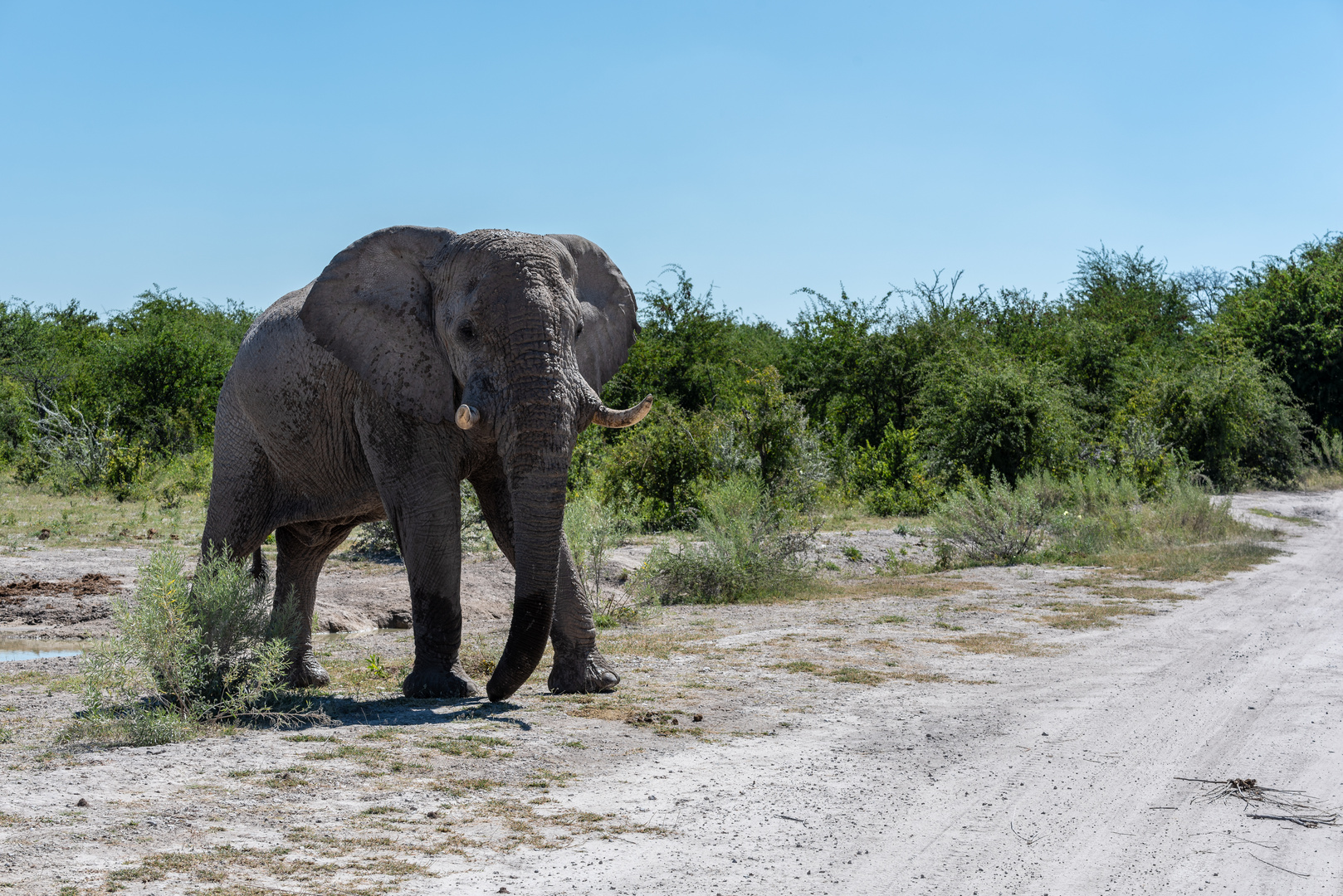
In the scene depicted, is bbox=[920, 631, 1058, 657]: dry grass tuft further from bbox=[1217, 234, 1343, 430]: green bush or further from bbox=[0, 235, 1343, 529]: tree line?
bbox=[1217, 234, 1343, 430]: green bush

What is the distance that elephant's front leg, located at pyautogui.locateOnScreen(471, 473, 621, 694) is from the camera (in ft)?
23.9

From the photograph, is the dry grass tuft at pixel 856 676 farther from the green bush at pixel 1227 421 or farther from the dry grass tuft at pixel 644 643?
the green bush at pixel 1227 421

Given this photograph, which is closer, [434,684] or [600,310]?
[434,684]

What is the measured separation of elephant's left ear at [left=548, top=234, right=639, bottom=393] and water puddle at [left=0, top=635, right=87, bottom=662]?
5317mm

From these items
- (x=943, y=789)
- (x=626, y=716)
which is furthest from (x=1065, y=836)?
(x=626, y=716)

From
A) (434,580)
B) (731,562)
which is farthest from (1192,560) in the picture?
(434,580)

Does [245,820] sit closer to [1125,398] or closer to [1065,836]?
[1065,836]

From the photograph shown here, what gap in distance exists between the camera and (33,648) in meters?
10.2

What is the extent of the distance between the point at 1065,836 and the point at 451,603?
3.68 meters

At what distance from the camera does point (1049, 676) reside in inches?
331

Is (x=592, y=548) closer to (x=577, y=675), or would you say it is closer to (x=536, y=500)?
(x=577, y=675)

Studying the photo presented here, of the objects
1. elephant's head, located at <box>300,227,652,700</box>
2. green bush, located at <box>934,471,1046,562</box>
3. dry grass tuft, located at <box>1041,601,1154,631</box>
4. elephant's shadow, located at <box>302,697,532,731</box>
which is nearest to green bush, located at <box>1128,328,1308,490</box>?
green bush, located at <box>934,471,1046,562</box>

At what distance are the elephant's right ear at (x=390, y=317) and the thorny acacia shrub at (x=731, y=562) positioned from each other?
19.9 ft

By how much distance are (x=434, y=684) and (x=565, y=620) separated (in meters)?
0.87
